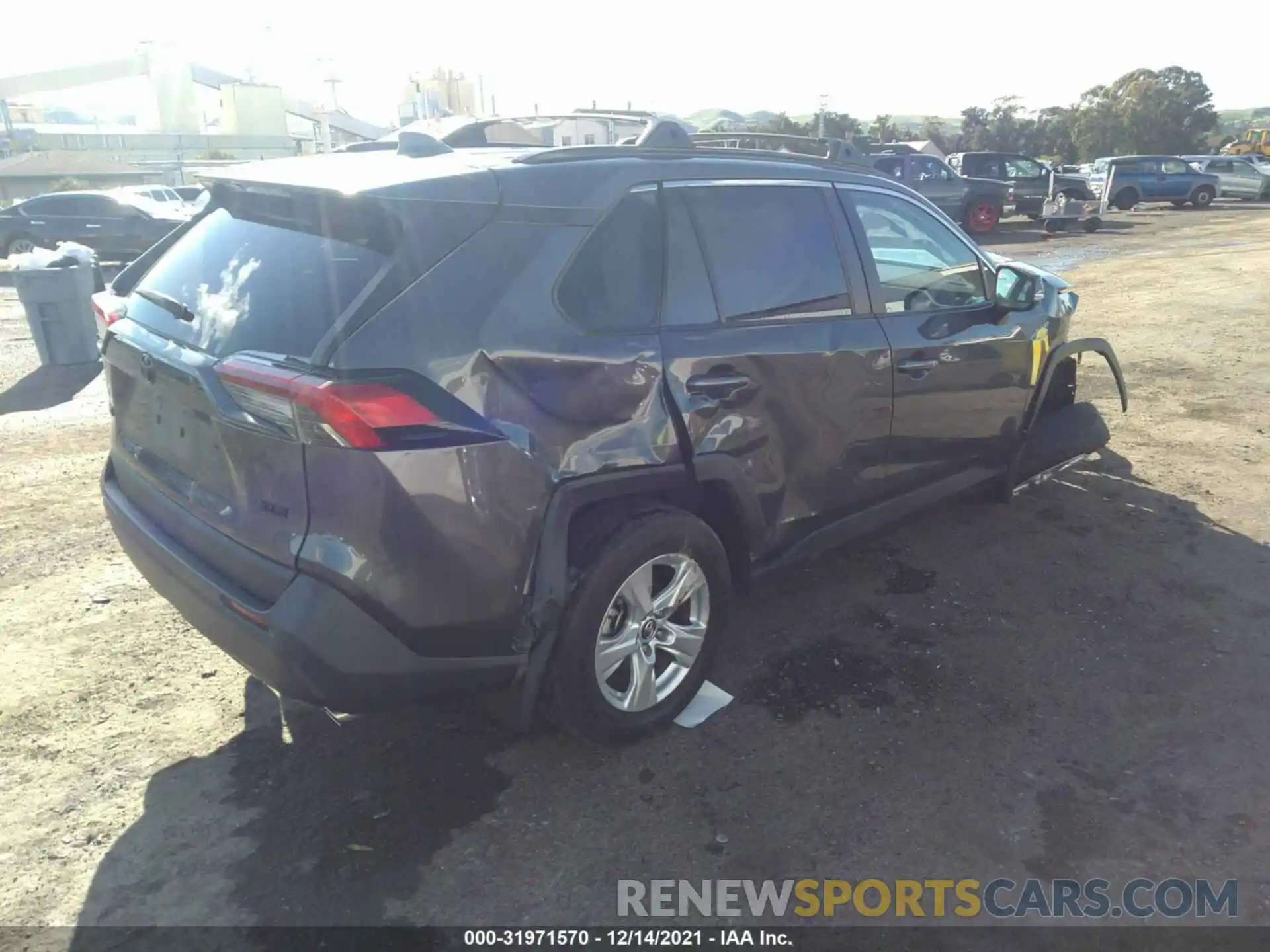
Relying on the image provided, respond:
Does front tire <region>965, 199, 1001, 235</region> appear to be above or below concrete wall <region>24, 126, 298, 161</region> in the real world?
below

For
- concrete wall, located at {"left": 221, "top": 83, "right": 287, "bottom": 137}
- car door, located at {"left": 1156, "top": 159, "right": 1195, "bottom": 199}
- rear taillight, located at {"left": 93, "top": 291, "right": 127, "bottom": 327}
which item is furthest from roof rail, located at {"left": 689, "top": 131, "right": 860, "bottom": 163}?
concrete wall, located at {"left": 221, "top": 83, "right": 287, "bottom": 137}

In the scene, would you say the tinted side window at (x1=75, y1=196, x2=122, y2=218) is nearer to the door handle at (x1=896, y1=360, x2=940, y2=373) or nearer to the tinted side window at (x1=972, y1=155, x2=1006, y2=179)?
the door handle at (x1=896, y1=360, x2=940, y2=373)

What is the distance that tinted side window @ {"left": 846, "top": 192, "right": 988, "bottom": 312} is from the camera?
3.88m

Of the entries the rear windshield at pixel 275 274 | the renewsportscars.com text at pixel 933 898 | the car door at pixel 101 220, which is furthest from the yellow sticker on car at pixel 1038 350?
the car door at pixel 101 220

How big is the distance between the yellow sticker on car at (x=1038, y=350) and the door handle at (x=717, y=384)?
216 centimetres

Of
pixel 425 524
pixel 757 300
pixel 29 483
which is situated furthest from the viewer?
pixel 29 483

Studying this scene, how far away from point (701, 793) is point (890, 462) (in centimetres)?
169

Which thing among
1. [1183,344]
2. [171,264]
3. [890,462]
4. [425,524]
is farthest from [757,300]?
[1183,344]

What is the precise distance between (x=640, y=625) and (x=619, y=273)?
113 cm

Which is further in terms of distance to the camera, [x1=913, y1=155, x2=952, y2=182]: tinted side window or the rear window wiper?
[x1=913, y1=155, x2=952, y2=182]: tinted side window

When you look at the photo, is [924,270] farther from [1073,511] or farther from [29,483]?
[29,483]

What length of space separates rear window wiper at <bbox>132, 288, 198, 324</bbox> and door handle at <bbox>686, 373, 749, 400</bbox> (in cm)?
154

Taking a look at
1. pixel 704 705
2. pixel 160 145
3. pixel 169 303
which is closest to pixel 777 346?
pixel 704 705

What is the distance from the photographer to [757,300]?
3352 millimetres
